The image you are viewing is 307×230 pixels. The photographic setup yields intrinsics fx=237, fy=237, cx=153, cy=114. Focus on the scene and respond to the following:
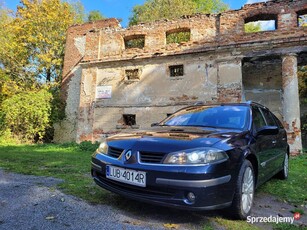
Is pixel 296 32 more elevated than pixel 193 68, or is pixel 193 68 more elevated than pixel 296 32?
pixel 296 32

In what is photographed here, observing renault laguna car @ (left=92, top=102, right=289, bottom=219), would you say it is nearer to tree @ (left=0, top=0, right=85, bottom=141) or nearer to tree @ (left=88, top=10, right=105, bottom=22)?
tree @ (left=0, top=0, right=85, bottom=141)

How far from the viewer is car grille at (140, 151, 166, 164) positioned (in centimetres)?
260

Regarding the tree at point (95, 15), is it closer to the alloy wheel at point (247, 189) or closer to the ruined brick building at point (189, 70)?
the ruined brick building at point (189, 70)

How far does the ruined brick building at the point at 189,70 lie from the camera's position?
1055 centimetres

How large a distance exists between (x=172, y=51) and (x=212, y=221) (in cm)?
1050

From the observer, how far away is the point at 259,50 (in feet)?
35.6

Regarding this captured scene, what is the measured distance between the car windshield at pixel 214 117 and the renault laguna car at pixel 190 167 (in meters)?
0.05

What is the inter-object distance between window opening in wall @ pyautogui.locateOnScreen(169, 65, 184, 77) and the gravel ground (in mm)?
9451

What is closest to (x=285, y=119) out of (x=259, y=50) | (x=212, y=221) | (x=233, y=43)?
(x=259, y=50)

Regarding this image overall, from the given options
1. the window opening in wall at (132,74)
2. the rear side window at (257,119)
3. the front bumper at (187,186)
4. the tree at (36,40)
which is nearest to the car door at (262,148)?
the rear side window at (257,119)

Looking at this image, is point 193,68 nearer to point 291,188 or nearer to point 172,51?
point 172,51

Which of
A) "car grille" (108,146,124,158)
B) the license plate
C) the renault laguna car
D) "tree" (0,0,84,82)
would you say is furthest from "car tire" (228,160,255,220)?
"tree" (0,0,84,82)

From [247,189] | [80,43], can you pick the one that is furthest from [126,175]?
[80,43]

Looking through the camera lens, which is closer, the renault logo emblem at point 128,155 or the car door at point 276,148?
the renault logo emblem at point 128,155
